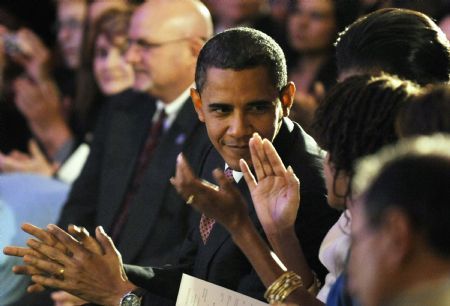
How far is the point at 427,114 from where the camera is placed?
162cm

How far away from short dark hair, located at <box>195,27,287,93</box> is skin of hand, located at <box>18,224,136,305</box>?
0.51 metres

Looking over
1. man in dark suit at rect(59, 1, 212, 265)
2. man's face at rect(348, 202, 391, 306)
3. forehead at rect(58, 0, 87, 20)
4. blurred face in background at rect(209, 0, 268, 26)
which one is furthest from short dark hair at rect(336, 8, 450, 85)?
forehead at rect(58, 0, 87, 20)

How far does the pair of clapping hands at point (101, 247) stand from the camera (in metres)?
2.11

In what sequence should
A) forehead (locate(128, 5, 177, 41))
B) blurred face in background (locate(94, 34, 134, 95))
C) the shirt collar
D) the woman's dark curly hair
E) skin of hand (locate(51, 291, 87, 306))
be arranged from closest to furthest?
1. the woman's dark curly hair
2. the shirt collar
3. skin of hand (locate(51, 291, 87, 306))
4. forehead (locate(128, 5, 177, 41))
5. blurred face in background (locate(94, 34, 134, 95))

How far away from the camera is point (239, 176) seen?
2506mm

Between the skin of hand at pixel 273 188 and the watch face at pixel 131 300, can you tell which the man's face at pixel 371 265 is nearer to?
the skin of hand at pixel 273 188

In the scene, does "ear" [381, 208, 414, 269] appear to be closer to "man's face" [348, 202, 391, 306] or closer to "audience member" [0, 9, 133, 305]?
"man's face" [348, 202, 391, 306]

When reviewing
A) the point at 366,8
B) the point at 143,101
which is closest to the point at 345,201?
the point at 366,8

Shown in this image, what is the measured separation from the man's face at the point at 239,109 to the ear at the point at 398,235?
128 cm

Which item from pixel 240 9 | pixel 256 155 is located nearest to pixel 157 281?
pixel 256 155

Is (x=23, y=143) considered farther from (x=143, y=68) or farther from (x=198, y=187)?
(x=198, y=187)

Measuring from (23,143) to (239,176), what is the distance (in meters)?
2.64

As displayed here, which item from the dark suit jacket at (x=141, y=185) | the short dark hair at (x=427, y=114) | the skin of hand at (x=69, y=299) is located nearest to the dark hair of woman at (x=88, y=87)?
the dark suit jacket at (x=141, y=185)

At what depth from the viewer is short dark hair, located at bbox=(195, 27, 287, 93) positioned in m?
2.44
